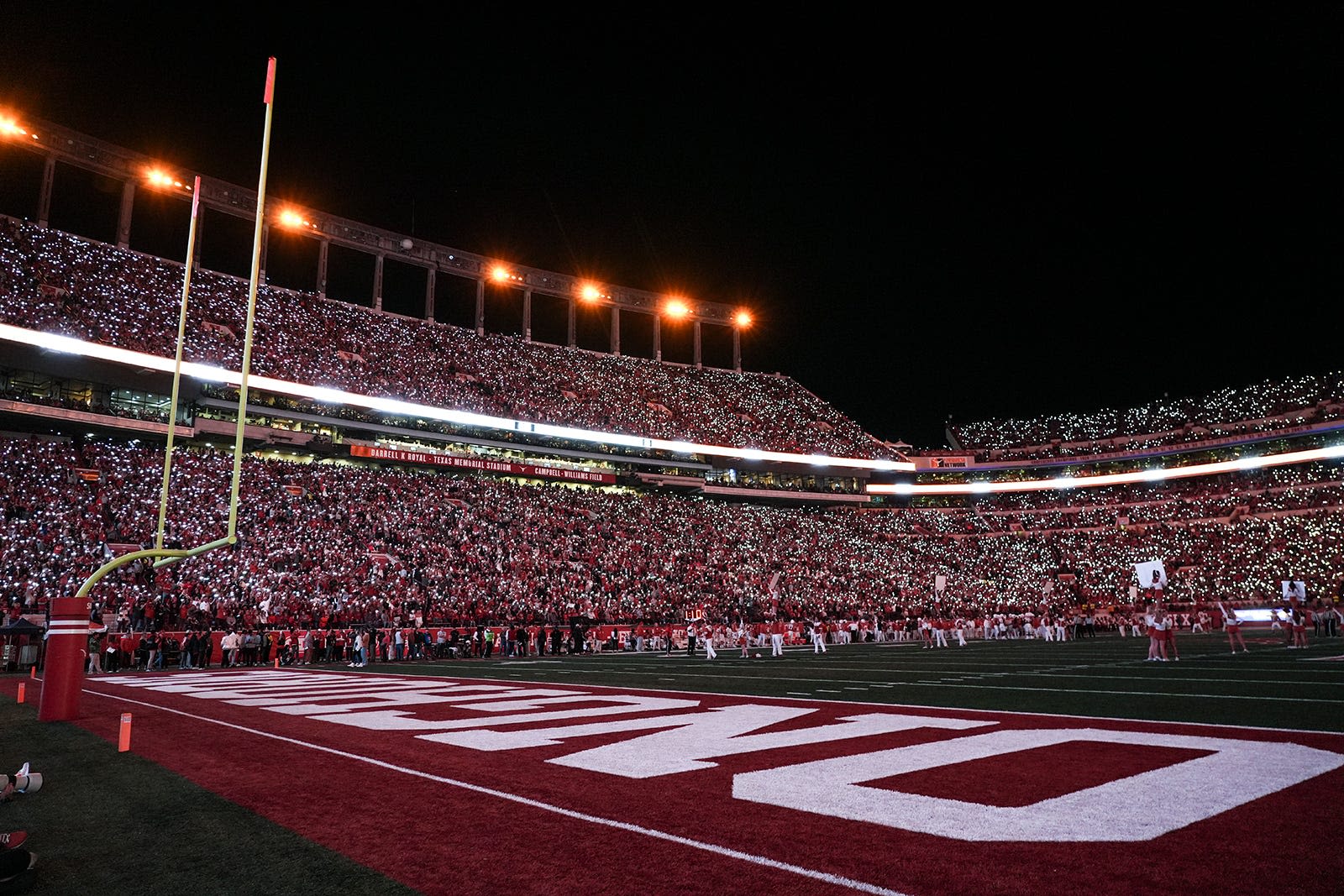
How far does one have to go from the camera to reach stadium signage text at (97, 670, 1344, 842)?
4.87 metres

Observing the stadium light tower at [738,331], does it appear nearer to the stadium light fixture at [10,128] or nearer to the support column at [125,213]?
the support column at [125,213]

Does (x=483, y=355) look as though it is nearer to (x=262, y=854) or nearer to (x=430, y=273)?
(x=430, y=273)

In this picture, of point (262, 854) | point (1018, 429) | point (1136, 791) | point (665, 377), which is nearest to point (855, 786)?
point (1136, 791)

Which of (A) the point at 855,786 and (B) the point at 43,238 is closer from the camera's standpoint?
(A) the point at 855,786

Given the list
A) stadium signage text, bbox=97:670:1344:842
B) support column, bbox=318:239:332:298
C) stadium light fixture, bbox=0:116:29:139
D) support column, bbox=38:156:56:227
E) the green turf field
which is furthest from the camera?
support column, bbox=318:239:332:298

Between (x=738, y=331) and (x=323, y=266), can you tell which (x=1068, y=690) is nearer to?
(x=323, y=266)

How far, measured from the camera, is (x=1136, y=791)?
5.44 metres

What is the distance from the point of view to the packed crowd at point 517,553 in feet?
92.4

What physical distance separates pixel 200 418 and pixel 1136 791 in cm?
4404

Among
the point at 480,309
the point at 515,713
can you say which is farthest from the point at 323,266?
the point at 515,713

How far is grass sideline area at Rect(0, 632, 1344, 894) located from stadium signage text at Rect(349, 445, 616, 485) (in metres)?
22.3

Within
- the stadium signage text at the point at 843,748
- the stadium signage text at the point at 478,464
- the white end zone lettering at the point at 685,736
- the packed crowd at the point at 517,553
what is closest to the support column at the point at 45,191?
the packed crowd at the point at 517,553

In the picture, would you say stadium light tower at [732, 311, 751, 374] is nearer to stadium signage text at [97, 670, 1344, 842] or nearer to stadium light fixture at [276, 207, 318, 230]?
stadium light fixture at [276, 207, 318, 230]

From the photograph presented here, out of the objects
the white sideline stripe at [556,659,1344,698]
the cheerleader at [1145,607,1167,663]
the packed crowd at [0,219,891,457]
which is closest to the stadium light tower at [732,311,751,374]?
the packed crowd at [0,219,891,457]
